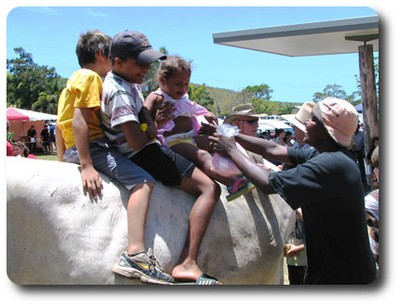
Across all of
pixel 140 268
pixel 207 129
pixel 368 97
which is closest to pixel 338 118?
pixel 207 129

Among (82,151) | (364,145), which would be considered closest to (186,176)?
(82,151)

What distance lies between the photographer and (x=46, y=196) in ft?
8.80

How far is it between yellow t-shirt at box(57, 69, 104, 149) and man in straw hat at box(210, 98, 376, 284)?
0.76 meters

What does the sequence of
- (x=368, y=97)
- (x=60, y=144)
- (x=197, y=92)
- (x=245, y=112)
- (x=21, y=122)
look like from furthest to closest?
(x=197, y=92) → (x=368, y=97) → (x=21, y=122) → (x=245, y=112) → (x=60, y=144)

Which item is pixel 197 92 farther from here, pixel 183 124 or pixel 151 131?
pixel 151 131

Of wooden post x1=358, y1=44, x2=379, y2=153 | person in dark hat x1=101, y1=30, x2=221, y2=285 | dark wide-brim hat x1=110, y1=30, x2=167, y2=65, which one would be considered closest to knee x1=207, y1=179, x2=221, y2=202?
person in dark hat x1=101, y1=30, x2=221, y2=285

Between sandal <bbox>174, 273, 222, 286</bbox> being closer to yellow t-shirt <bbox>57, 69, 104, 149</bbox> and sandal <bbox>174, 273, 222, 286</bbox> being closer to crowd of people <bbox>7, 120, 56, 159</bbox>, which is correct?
yellow t-shirt <bbox>57, 69, 104, 149</bbox>

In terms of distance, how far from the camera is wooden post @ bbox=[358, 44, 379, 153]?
4.88 meters

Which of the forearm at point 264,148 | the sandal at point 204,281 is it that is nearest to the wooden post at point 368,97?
the forearm at point 264,148

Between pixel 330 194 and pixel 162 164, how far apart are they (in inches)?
34.3

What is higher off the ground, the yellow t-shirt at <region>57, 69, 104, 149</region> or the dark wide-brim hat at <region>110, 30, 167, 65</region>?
the dark wide-brim hat at <region>110, 30, 167, 65</region>

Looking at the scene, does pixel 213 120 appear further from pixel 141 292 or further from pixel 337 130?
pixel 141 292

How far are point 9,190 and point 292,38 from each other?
2.95 m

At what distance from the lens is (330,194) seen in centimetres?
258
